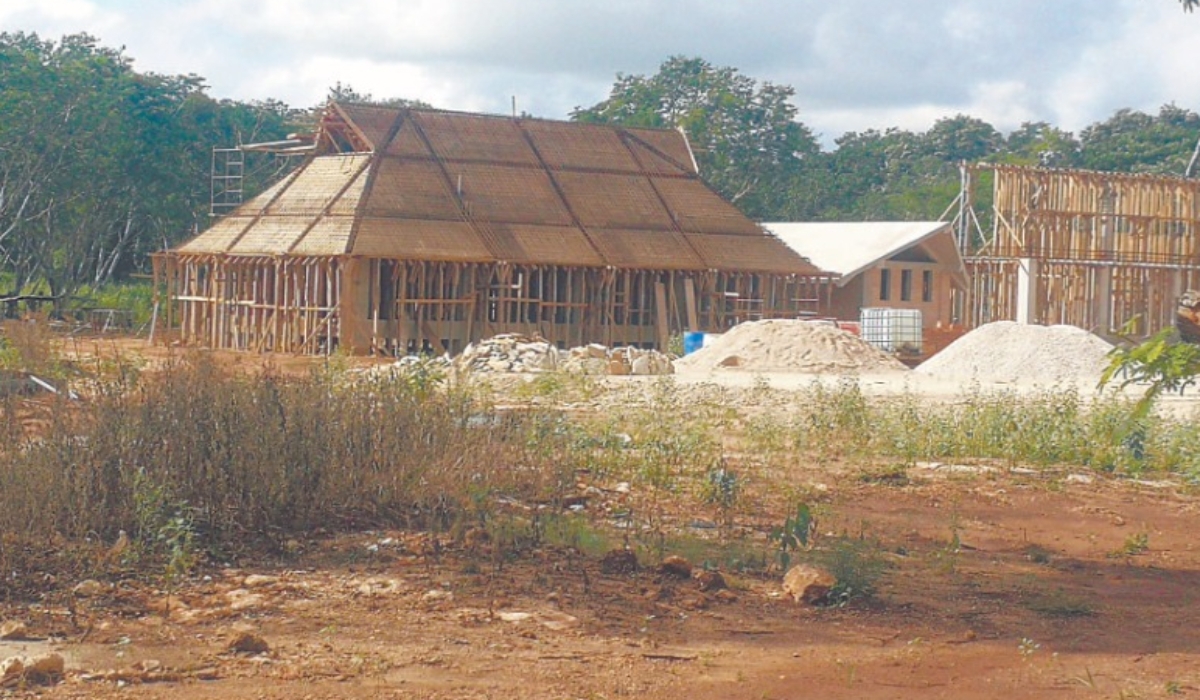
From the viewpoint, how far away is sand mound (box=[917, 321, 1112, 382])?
28.6 m

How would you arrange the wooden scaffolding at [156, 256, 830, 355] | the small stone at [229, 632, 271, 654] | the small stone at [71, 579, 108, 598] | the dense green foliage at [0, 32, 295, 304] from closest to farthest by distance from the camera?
the small stone at [229, 632, 271, 654]
the small stone at [71, 579, 108, 598]
the wooden scaffolding at [156, 256, 830, 355]
the dense green foliage at [0, 32, 295, 304]

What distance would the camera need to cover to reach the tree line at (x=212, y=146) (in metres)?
45.0

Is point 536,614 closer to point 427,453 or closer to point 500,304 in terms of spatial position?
point 427,453

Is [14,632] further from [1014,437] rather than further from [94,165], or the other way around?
[94,165]

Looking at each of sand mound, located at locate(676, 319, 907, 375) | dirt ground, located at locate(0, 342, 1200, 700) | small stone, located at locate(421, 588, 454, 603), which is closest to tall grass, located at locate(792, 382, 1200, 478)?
dirt ground, located at locate(0, 342, 1200, 700)

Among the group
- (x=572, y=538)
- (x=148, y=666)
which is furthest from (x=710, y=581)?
(x=148, y=666)

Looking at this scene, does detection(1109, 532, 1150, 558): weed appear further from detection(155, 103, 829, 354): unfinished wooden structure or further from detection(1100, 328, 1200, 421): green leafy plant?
detection(155, 103, 829, 354): unfinished wooden structure

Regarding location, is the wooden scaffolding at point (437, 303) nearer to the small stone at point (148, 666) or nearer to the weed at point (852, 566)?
the weed at point (852, 566)

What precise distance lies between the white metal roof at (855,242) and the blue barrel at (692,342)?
30.2ft

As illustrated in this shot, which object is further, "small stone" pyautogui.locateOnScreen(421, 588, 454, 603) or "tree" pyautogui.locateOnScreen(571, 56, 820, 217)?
"tree" pyautogui.locateOnScreen(571, 56, 820, 217)

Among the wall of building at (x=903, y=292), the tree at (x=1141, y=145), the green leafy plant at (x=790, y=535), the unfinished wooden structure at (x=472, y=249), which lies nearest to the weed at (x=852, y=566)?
the green leafy plant at (x=790, y=535)

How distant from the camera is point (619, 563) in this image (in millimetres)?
9016

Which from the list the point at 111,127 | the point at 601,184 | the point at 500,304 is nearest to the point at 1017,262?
the point at 601,184

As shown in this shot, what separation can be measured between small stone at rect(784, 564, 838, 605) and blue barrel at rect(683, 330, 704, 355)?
1000 inches
